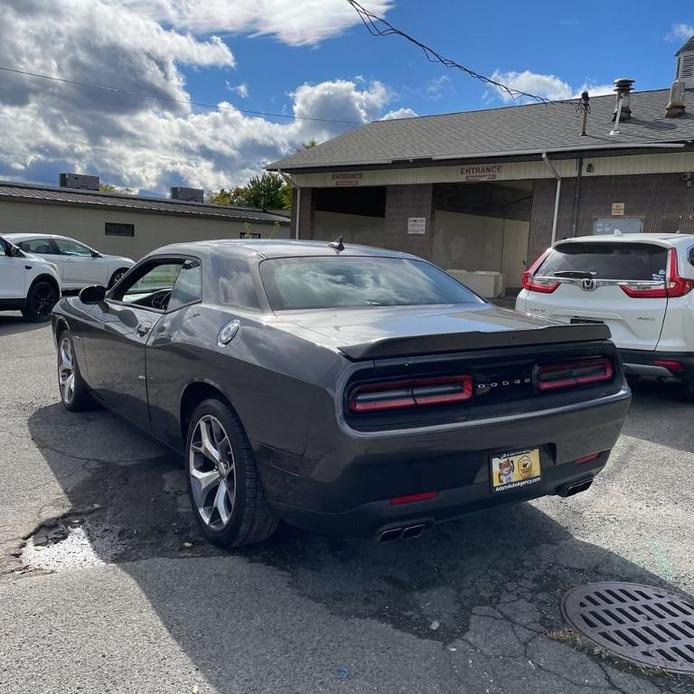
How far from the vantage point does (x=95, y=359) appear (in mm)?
4906

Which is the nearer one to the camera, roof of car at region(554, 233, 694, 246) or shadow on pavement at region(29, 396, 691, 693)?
shadow on pavement at region(29, 396, 691, 693)

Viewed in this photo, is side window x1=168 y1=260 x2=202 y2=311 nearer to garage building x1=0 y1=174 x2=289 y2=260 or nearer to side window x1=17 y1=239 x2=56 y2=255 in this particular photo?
side window x1=17 y1=239 x2=56 y2=255

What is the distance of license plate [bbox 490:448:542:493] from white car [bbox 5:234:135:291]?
1299 centimetres

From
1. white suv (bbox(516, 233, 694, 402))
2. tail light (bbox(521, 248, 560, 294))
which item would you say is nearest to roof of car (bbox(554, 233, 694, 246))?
white suv (bbox(516, 233, 694, 402))

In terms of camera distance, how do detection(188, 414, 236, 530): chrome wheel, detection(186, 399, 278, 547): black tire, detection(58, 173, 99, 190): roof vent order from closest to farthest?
detection(186, 399, 278, 547): black tire < detection(188, 414, 236, 530): chrome wheel < detection(58, 173, 99, 190): roof vent

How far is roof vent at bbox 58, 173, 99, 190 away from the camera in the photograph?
31422 mm

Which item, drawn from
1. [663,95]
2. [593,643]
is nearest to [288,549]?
[593,643]

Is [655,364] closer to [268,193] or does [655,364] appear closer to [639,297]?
[639,297]

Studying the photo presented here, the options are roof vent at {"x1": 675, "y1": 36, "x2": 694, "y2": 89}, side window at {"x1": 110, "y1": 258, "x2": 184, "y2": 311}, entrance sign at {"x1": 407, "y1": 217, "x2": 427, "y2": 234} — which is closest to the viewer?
side window at {"x1": 110, "y1": 258, "x2": 184, "y2": 311}

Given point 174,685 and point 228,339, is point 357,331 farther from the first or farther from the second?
point 174,685

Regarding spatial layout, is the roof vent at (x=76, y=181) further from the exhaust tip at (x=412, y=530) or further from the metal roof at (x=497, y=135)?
the exhaust tip at (x=412, y=530)

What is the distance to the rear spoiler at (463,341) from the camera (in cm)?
265

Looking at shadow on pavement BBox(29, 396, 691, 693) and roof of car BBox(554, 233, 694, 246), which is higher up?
roof of car BBox(554, 233, 694, 246)

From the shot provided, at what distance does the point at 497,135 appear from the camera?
53.9ft
